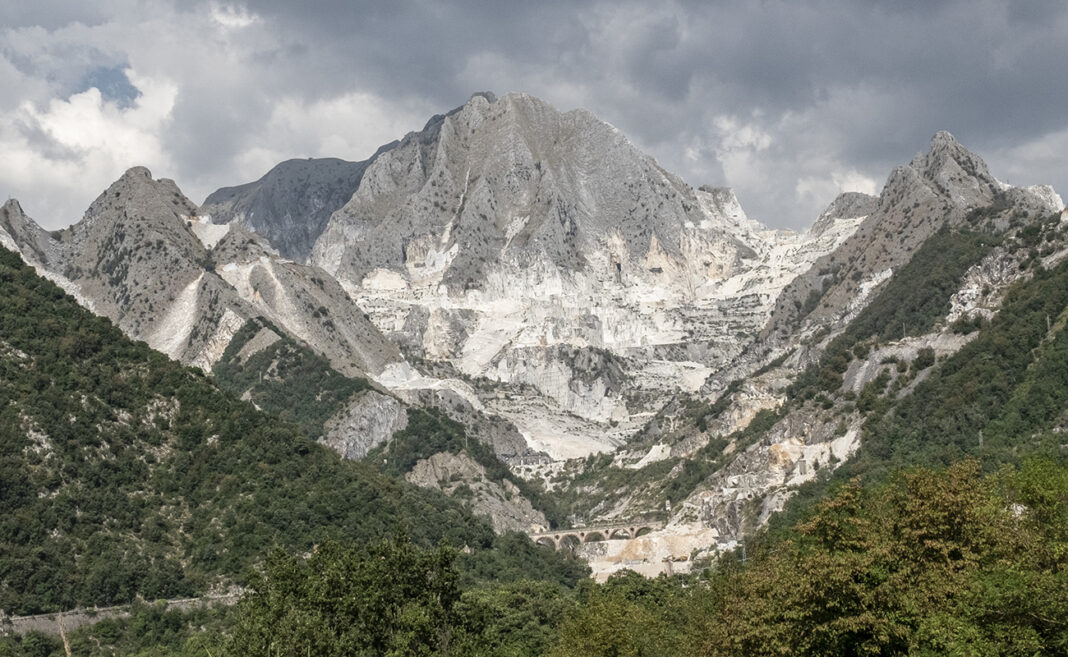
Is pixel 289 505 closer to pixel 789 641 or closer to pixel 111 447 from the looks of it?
pixel 111 447

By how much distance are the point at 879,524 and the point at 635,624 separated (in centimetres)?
3171

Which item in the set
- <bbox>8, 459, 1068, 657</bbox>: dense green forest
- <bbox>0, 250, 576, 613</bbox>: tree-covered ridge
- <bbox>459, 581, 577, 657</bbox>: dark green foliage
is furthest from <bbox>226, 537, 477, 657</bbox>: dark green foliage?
<bbox>0, 250, 576, 613</bbox>: tree-covered ridge

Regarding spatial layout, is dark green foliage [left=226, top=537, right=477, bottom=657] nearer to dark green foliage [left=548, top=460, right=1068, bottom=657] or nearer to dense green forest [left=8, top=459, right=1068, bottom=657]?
dense green forest [left=8, top=459, right=1068, bottom=657]

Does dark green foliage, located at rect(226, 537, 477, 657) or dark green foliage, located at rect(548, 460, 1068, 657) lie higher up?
dark green foliage, located at rect(548, 460, 1068, 657)

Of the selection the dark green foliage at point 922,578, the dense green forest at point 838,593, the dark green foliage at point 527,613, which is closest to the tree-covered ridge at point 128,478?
the dark green foliage at point 527,613

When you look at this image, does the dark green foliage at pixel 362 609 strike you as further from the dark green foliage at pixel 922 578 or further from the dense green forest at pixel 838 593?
the dark green foliage at pixel 922 578

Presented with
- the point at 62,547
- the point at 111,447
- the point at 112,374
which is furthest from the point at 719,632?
the point at 112,374

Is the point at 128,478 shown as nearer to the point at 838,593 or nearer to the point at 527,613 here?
the point at 527,613

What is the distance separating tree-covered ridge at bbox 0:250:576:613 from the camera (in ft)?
485

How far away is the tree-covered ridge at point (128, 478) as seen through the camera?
148 metres

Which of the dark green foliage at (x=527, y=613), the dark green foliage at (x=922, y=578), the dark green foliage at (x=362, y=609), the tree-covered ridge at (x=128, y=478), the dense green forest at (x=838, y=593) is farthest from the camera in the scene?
the tree-covered ridge at (x=128, y=478)

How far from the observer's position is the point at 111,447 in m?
168

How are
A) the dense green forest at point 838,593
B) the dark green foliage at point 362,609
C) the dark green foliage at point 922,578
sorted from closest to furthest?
the dark green foliage at point 922,578 → the dense green forest at point 838,593 → the dark green foliage at point 362,609

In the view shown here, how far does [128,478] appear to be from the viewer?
164625 mm
